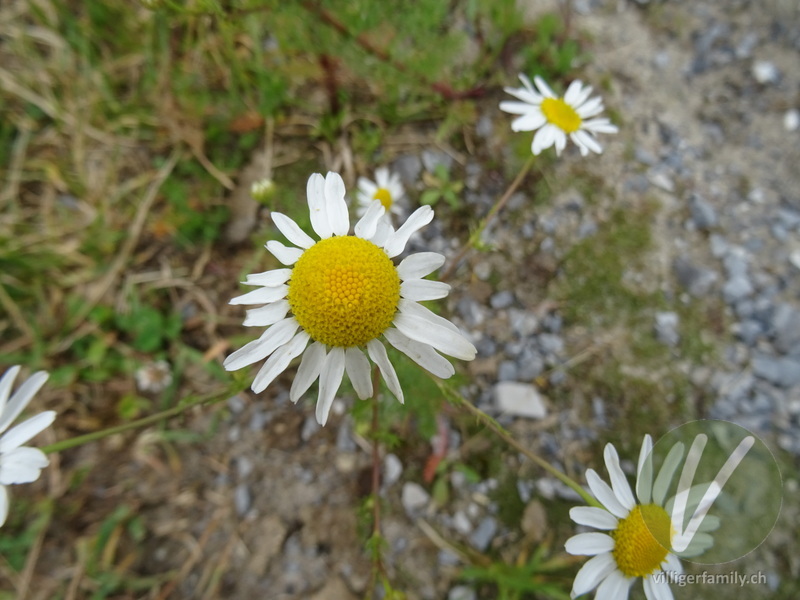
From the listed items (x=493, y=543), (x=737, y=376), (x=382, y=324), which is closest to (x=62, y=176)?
(x=382, y=324)

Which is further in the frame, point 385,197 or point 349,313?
point 385,197

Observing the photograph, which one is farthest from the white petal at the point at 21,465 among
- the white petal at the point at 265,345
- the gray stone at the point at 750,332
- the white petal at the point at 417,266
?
the gray stone at the point at 750,332

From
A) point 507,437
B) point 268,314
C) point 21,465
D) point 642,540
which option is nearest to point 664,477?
point 642,540

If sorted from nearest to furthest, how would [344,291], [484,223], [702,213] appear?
[344,291]
[484,223]
[702,213]

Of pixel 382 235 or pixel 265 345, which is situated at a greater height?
pixel 382 235

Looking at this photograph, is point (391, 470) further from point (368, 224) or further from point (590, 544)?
point (368, 224)

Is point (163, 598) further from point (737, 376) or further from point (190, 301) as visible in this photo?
point (737, 376)
